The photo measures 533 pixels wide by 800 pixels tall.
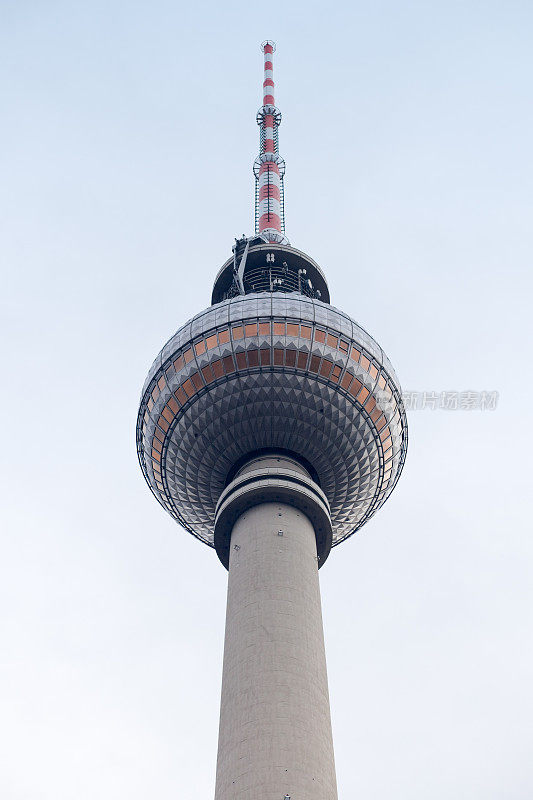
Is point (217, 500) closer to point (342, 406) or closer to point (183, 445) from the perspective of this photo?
point (183, 445)

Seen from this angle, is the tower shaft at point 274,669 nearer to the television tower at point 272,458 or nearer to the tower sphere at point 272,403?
the television tower at point 272,458

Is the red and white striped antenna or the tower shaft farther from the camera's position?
the red and white striped antenna

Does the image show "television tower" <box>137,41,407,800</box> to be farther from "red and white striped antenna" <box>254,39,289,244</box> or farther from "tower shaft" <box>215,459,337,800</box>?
"red and white striped antenna" <box>254,39,289,244</box>

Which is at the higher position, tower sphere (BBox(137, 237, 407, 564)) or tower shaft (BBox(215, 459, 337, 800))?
tower sphere (BBox(137, 237, 407, 564))

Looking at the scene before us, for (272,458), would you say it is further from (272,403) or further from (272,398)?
(272,398)

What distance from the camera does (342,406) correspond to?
45.7 m

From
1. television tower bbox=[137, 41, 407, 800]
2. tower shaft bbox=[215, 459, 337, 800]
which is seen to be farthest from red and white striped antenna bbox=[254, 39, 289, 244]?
tower shaft bbox=[215, 459, 337, 800]

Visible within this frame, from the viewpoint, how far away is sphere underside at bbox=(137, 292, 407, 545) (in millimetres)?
45062

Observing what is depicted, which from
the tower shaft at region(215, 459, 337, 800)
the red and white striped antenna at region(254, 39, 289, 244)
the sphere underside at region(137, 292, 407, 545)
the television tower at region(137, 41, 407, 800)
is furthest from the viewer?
the red and white striped antenna at region(254, 39, 289, 244)

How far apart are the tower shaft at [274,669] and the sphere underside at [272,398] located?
186 inches

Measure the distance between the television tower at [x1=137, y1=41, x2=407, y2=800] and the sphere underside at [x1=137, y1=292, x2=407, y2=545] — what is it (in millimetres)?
69

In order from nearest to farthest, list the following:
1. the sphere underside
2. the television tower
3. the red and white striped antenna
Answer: the television tower < the sphere underside < the red and white striped antenna

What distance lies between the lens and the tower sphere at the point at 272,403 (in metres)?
45.1

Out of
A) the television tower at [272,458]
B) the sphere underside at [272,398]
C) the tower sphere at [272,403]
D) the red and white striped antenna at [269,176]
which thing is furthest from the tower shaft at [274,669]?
the red and white striped antenna at [269,176]
